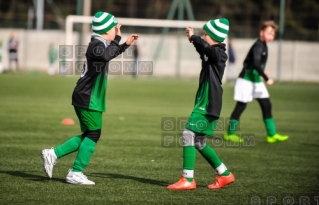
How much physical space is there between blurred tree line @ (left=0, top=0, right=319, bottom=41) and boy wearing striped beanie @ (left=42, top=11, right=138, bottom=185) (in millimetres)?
33878

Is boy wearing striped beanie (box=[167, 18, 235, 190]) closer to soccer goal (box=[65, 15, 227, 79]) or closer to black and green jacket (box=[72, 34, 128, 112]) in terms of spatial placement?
black and green jacket (box=[72, 34, 128, 112])

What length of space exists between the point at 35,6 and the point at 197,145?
1885 inches

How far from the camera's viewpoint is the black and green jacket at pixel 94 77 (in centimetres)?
727

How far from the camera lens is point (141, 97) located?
72.7ft

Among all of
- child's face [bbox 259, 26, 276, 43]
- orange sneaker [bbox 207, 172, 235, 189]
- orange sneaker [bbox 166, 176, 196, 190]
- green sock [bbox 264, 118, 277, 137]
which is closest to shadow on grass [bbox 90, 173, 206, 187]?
orange sneaker [bbox 166, 176, 196, 190]

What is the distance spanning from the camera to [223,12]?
47.8 metres

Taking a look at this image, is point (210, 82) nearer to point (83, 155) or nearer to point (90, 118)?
point (90, 118)

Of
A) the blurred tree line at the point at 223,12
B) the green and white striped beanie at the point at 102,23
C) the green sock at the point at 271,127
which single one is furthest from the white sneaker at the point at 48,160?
the blurred tree line at the point at 223,12

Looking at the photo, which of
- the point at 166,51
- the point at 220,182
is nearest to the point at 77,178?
the point at 220,182

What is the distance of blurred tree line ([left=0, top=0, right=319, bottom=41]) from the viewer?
141 ft

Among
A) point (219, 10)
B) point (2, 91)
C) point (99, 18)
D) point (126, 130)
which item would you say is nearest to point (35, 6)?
point (219, 10)

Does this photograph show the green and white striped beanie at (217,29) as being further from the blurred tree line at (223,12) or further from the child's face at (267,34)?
the blurred tree line at (223,12)

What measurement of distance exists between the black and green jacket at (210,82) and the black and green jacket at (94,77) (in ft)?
3.08
